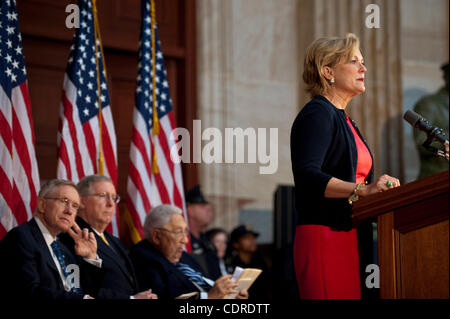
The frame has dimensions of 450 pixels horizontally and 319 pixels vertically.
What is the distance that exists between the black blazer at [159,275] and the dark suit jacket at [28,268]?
4.28ft

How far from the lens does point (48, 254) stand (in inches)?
161

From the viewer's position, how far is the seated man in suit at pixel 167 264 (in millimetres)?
5312

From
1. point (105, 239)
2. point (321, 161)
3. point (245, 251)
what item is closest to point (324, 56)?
point (321, 161)

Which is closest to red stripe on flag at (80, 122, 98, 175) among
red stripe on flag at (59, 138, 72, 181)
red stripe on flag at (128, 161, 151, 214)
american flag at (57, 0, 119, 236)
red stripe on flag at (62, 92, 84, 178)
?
american flag at (57, 0, 119, 236)

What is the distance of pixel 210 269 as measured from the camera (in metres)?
7.01

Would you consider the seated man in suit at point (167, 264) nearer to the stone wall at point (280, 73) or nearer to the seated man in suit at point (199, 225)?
the seated man in suit at point (199, 225)

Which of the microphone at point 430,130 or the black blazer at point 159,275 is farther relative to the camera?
the black blazer at point 159,275

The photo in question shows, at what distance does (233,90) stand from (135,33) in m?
1.34

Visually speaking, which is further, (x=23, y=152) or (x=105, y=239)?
(x=23, y=152)

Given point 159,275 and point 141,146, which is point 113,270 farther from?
point 141,146

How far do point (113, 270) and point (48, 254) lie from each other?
810 millimetres

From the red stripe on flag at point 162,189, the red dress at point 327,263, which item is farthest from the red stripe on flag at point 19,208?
the red dress at point 327,263

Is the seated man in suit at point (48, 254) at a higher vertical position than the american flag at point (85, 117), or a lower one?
lower
